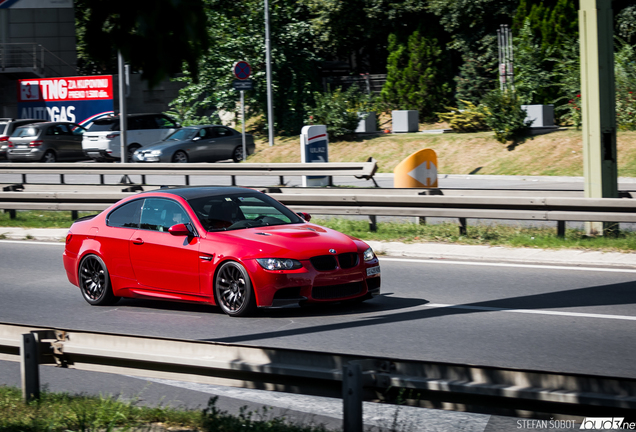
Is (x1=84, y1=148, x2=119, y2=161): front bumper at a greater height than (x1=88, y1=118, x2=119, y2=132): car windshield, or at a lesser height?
lesser

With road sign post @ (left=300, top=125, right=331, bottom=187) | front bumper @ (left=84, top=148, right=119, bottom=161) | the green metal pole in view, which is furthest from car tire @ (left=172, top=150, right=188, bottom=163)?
the green metal pole

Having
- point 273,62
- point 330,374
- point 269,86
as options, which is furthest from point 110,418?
point 273,62

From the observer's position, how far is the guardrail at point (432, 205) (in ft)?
39.7

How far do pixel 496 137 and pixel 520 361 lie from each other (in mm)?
20268

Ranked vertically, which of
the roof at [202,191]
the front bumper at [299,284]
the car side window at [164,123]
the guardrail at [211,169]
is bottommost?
the front bumper at [299,284]

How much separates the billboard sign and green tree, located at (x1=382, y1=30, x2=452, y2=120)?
14.4m

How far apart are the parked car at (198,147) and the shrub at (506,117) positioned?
935 centimetres

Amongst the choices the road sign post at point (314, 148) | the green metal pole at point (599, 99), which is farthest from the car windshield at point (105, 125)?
the green metal pole at point (599, 99)

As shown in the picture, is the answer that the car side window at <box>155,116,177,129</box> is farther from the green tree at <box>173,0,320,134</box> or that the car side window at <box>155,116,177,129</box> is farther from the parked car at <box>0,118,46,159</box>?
the parked car at <box>0,118,46,159</box>

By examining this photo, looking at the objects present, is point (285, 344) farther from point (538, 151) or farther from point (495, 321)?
point (538, 151)

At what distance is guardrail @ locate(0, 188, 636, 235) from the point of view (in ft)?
39.7

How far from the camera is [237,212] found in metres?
9.50

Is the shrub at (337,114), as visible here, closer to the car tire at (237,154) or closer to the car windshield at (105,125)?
the car tire at (237,154)

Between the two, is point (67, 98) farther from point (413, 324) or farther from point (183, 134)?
point (413, 324)
